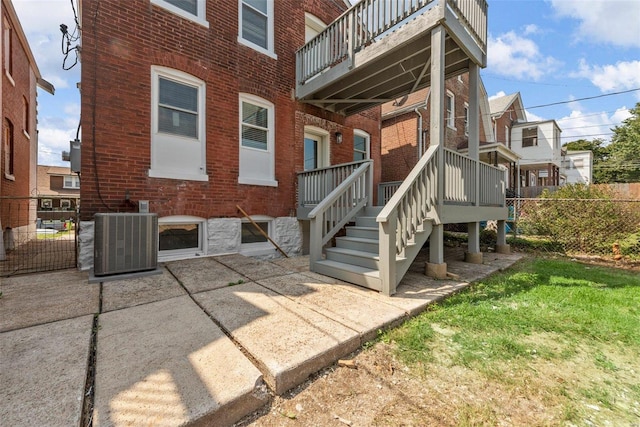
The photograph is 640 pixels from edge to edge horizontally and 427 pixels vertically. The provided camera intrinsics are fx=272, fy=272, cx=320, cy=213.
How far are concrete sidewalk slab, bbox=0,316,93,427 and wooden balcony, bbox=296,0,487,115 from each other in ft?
19.0

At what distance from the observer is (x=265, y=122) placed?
659cm

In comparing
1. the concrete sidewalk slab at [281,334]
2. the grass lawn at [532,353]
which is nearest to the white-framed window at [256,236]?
the concrete sidewalk slab at [281,334]

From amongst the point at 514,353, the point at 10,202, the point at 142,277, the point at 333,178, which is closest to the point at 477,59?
Result: the point at 333,178

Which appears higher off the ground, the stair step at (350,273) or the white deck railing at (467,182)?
the white deck railing at (467,182)

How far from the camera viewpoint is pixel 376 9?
5.20m

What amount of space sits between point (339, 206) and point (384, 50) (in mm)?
2989

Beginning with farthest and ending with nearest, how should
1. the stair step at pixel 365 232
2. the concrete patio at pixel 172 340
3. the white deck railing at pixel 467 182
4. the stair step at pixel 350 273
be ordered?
the white deck railing at pixel 467 182 → the stair step at pixel 365 232 → the stair step at pixel 350 273 → the concrete patio at pixel 172 340

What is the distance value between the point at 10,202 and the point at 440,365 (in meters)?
10.6

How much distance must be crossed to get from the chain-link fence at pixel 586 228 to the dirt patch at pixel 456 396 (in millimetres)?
6240

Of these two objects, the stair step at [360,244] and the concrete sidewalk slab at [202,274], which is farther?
the stair step at [360,244]

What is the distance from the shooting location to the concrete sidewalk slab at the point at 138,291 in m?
3.03

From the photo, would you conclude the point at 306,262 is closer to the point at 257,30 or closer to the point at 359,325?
the point at 359,325

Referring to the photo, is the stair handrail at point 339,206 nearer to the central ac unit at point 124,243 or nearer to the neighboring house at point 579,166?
the central ac unit at point 124,243

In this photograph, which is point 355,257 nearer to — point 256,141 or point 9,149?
point 256,141
